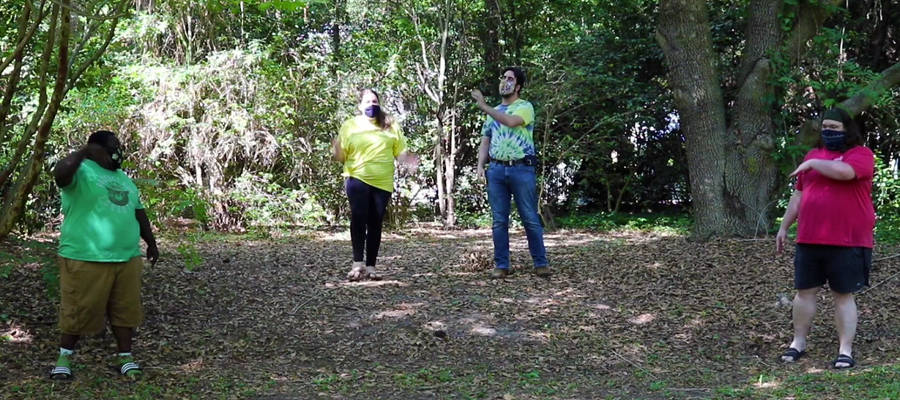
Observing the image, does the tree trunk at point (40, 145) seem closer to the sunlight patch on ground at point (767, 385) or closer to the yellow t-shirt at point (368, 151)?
the yellow t-shirt at point (368, 151)

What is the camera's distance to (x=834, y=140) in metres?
4.92

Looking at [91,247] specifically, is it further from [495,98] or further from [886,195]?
[886,195]

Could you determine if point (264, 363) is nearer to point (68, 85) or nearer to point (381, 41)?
point (68, 85)

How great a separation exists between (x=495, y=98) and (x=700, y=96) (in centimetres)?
494

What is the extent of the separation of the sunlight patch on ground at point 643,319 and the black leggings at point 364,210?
215 cm

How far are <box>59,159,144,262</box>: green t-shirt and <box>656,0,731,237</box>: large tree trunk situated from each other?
6.22 m

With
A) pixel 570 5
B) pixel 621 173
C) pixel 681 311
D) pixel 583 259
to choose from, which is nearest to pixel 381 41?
pixel 570 5

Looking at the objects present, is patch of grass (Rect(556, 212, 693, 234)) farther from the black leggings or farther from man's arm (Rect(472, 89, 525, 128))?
the black leggings

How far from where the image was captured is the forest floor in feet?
15.5

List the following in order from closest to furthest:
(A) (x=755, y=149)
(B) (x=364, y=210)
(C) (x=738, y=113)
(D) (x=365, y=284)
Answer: (B) (x=364, y=210) → (D) (x=365, y=284) → (A) (x=755, y=149) → (C) (x=738, y=113)

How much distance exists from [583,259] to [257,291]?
3.32 m

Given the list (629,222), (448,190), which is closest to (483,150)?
(448,190)

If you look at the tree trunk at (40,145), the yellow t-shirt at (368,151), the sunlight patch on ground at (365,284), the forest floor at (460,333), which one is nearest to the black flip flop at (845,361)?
the forest floor at (460,333)

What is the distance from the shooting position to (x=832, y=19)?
41.7 ft
